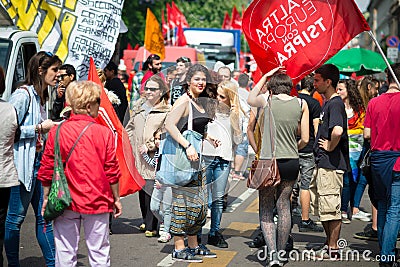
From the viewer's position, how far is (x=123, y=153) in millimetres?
8156

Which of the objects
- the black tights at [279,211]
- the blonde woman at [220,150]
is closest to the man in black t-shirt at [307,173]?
the blonde woman at [220,150]

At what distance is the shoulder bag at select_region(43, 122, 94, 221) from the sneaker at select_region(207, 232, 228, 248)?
3.21m

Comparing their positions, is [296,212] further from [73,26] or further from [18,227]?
[18,227]

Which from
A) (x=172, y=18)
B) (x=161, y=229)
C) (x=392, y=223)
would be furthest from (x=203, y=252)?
(x=172, y=18)

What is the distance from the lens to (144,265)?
7.46 meters

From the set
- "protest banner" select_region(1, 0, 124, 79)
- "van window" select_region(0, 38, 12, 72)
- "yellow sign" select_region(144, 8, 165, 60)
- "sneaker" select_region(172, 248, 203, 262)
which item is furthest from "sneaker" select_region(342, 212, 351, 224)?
"yellow sign" select_region(144, 8, 165, 60)

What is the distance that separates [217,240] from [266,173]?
1532 mm

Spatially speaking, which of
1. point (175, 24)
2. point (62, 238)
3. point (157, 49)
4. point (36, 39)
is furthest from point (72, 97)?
point (175, 24)

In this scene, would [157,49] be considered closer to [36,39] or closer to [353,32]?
[36,39]

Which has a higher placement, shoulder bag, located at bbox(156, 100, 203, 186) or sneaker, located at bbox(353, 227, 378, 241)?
shoulder bag, located at bbox(156, 100, 203, 186)

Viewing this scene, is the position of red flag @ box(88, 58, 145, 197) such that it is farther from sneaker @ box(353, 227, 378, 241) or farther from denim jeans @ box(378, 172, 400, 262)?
sneaker @ box(353, 227, 378, 241)

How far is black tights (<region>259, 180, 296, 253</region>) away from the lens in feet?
24.3

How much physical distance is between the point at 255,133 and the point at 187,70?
94 cm

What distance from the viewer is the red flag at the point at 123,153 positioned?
316 inches
